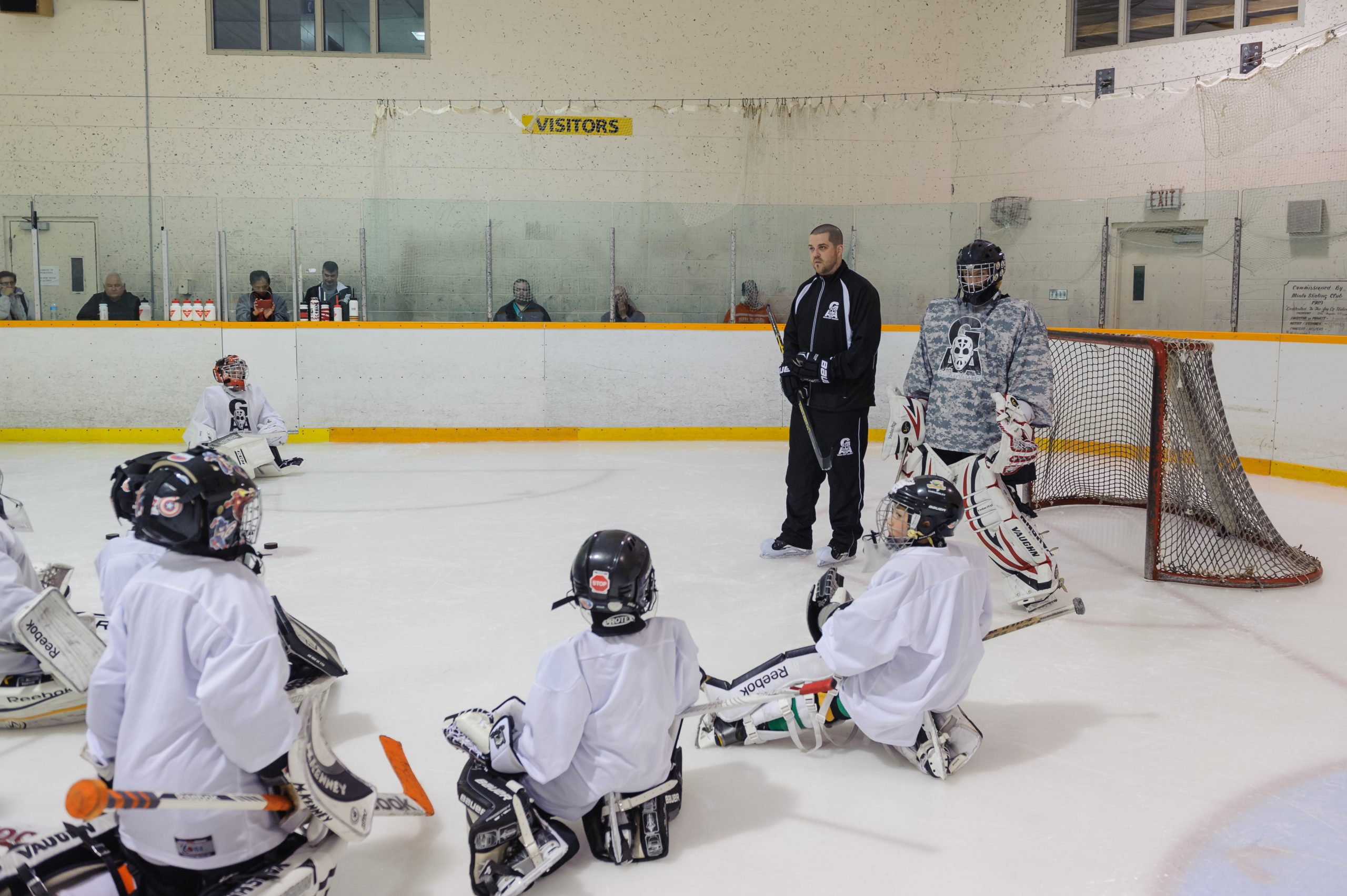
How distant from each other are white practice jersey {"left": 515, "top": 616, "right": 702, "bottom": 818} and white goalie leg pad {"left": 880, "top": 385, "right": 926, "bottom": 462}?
2.22 metres

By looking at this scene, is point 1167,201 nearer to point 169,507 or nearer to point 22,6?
point 169,507

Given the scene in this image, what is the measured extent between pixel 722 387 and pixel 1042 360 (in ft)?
16.9

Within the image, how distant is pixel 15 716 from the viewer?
262 cm

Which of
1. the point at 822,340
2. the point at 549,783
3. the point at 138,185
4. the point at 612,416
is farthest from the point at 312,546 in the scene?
the point at 138,185

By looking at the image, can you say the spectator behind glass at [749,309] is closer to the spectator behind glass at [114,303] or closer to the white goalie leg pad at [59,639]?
the spectator behind glass at [114,303]

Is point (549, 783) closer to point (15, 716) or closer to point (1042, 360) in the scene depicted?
point (15, 716)

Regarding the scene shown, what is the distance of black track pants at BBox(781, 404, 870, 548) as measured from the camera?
4.52 metres

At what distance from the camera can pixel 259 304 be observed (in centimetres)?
866

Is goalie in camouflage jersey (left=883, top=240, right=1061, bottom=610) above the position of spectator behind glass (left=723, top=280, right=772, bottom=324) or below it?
below

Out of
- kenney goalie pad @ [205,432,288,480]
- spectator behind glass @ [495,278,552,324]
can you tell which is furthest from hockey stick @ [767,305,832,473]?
spectator behind glass @ [495,278,552,324]

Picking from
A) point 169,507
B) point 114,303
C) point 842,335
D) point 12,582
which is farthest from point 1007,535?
point 114,303

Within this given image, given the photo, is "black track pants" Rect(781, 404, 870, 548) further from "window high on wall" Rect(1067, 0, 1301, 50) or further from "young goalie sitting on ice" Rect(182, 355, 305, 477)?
"window high on wall" Rect(1067, 0, 1301, 50)

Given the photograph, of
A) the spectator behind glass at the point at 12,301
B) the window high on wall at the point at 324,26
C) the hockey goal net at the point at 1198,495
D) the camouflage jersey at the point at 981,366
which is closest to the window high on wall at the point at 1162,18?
the hockey goal net at the point at 1198,495

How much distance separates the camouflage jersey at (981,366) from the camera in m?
3.75
